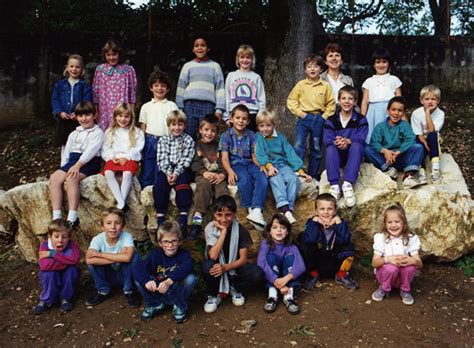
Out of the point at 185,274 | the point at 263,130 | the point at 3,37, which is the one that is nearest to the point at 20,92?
the point at 3,37

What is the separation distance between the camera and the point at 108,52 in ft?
19.0

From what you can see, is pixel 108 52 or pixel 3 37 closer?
pixel 108 52

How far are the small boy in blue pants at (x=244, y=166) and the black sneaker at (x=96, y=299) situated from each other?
1504 mm

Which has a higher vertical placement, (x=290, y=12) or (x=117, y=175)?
(x=290, y=12)

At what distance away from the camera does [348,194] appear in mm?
5000

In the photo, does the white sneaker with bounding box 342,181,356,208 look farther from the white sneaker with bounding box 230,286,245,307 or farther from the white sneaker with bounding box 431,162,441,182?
the white sneaker with bounding box 230,286,245,307

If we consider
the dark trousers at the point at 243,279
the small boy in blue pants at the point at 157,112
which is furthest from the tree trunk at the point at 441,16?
the dark trousers at the point at 243,279

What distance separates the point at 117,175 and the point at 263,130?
1528 millimetres

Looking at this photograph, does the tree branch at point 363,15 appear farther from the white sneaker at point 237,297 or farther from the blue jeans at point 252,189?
the white sneaker at point 237,297

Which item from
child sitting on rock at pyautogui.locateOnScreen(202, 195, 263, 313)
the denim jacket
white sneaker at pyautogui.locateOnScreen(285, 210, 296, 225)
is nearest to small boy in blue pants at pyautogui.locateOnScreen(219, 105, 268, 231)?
white sneaker at pyautogui.locateOnScreen(285, 210, 296, 225)

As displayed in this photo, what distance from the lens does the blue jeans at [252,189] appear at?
4883 millimetres

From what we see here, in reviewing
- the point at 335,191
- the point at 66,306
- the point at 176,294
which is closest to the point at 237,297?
the point at 176,294

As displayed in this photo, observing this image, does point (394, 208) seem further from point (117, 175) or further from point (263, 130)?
point (117, 175)

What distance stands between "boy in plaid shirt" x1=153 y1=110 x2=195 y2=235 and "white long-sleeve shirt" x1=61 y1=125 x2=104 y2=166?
63cm
